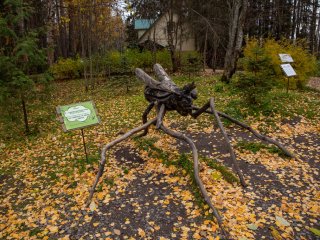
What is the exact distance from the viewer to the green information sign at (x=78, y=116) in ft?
18.3

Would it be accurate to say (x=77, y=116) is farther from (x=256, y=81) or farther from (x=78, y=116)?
(x=256, y=81)

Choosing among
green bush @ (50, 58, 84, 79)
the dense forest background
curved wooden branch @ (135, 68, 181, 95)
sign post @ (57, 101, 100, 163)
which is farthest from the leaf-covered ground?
green bush @ (50, 58, 84, 79)

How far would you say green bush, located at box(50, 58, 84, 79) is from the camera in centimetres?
1975

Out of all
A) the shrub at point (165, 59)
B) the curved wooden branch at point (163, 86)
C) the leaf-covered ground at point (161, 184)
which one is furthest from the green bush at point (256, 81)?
the shrub at point (165, 59)

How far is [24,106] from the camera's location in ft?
26.7

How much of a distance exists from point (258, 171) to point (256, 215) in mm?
1519

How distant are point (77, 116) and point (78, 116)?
0.02m

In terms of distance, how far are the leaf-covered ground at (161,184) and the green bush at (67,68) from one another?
1154 centimetres

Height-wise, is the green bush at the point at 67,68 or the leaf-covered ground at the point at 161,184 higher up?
the green bush at the point at 67,68

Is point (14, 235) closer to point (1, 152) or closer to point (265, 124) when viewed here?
point (1, 152)

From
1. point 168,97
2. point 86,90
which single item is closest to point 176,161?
point 168,97

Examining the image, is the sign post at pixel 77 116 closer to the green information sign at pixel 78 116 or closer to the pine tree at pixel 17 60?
the green information sign at pixel 78 116

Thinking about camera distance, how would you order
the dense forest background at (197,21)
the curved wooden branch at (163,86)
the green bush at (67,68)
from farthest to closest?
the green bush at (67,68)
the dense forest background at (197,21)
the curved wooden branch at (163,86)

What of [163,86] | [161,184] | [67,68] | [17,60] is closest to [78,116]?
[163,86]
